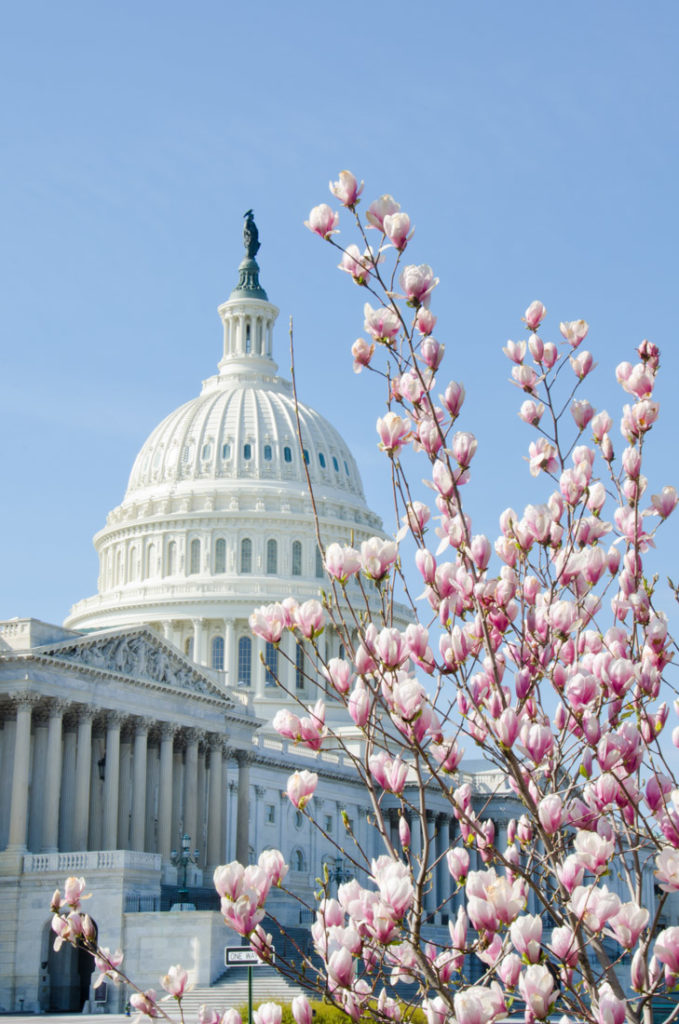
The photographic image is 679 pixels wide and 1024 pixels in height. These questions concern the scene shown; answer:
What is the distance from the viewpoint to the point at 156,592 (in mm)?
112938

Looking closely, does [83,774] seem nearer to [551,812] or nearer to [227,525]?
[227,525]

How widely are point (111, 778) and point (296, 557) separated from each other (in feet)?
165

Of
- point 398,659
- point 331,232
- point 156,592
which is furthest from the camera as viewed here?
point 156,592

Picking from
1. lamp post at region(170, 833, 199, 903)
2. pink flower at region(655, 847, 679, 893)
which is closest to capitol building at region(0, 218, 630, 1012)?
lamp post at region(170, 833, 199, 903)

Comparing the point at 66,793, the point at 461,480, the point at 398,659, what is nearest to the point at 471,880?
the point at 398,659

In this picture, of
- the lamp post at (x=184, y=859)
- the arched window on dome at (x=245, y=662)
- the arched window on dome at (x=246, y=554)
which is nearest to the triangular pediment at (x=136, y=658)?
the lamp post at (x=184, y=859)

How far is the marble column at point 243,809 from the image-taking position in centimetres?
7800

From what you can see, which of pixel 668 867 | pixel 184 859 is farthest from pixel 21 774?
pixel 668 867

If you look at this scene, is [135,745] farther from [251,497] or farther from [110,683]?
[251,497]

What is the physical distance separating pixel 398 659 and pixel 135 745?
6050cm

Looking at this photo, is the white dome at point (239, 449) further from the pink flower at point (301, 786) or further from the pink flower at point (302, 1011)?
the pink flower at point (302, 1011)

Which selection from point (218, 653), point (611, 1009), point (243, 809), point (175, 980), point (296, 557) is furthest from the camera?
point (296, 557)

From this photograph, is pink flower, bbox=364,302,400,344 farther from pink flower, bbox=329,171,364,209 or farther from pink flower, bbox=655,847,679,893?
pink flower, bbox=655,847,679,893

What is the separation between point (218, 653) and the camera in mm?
110625
